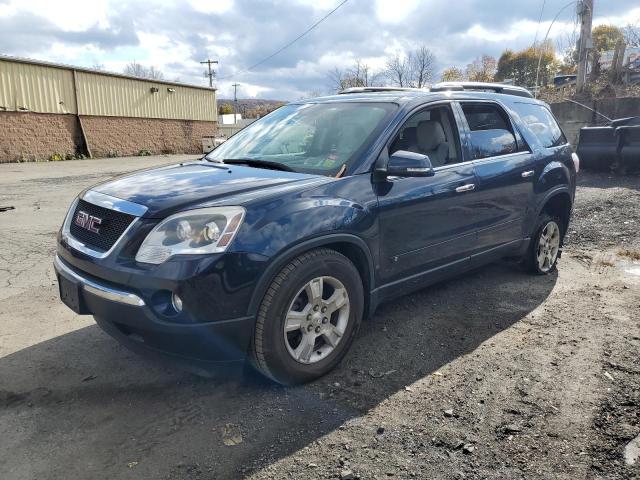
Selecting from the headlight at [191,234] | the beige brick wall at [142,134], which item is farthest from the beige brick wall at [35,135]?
the headlight at [191,234]

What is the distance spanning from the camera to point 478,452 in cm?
260

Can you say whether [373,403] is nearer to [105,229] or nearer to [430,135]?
[105,229]

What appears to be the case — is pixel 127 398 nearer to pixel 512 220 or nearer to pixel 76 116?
pixel 512 220

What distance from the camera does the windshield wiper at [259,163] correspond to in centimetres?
362

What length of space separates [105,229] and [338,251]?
4.72 ft

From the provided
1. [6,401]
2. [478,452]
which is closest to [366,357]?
[478,452]

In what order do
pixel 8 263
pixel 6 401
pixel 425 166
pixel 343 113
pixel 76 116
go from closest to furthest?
pixel 6 401
pixel 425 166
pixel 343 113
pixel 8 263
pixel 76 116

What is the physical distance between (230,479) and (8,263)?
15.1ft

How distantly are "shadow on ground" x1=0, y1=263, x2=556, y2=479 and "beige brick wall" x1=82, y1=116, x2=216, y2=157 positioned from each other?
23564mm

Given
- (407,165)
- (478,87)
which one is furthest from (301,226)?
(478,87)

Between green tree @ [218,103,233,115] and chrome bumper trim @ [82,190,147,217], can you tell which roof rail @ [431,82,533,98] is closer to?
chrome bumper trim @ [82,190,147,217]

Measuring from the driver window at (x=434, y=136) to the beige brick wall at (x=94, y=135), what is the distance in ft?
71.2

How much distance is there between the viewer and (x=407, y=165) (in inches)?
134

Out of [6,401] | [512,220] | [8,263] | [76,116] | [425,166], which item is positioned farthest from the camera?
[76,116]
